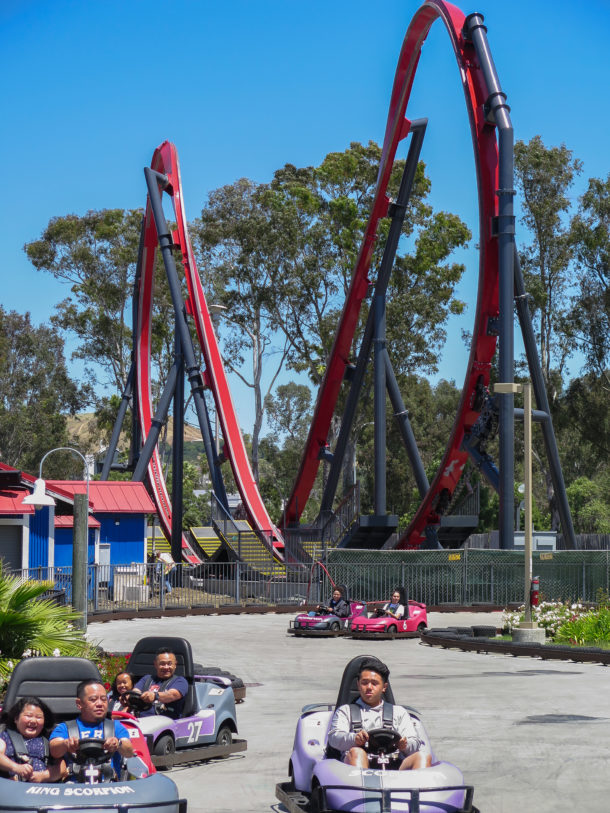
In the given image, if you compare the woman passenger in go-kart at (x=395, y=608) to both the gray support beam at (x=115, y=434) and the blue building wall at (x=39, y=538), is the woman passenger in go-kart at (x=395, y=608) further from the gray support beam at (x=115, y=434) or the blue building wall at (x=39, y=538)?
the gray support beam at (x=115, y=434)

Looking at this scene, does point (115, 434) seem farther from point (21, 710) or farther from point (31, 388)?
point (21, 710)

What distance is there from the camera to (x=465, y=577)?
35969mm

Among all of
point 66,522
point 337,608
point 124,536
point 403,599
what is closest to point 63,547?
point 66,522

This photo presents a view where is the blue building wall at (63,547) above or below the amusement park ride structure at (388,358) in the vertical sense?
below

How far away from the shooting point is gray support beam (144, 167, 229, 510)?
4648cm

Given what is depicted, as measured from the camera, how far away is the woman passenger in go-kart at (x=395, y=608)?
27283mm

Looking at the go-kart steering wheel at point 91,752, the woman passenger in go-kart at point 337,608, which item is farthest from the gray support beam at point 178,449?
the go-kart steering wheel at point 91,752

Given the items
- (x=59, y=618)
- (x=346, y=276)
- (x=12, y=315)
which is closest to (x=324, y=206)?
(x=346, y=276)

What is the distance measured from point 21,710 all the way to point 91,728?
499mm

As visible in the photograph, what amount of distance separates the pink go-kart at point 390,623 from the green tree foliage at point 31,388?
47.4 metres

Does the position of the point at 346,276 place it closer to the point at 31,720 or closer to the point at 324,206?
the point at 324,206

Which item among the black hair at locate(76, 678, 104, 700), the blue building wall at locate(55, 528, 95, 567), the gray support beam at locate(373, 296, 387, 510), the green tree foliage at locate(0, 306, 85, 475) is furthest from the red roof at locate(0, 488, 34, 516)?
the green tree foliage at locate(0, 306, 85, 475)

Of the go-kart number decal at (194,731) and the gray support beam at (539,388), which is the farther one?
the gray support beam at (539,388)

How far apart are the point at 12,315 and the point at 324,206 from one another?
23569mm
